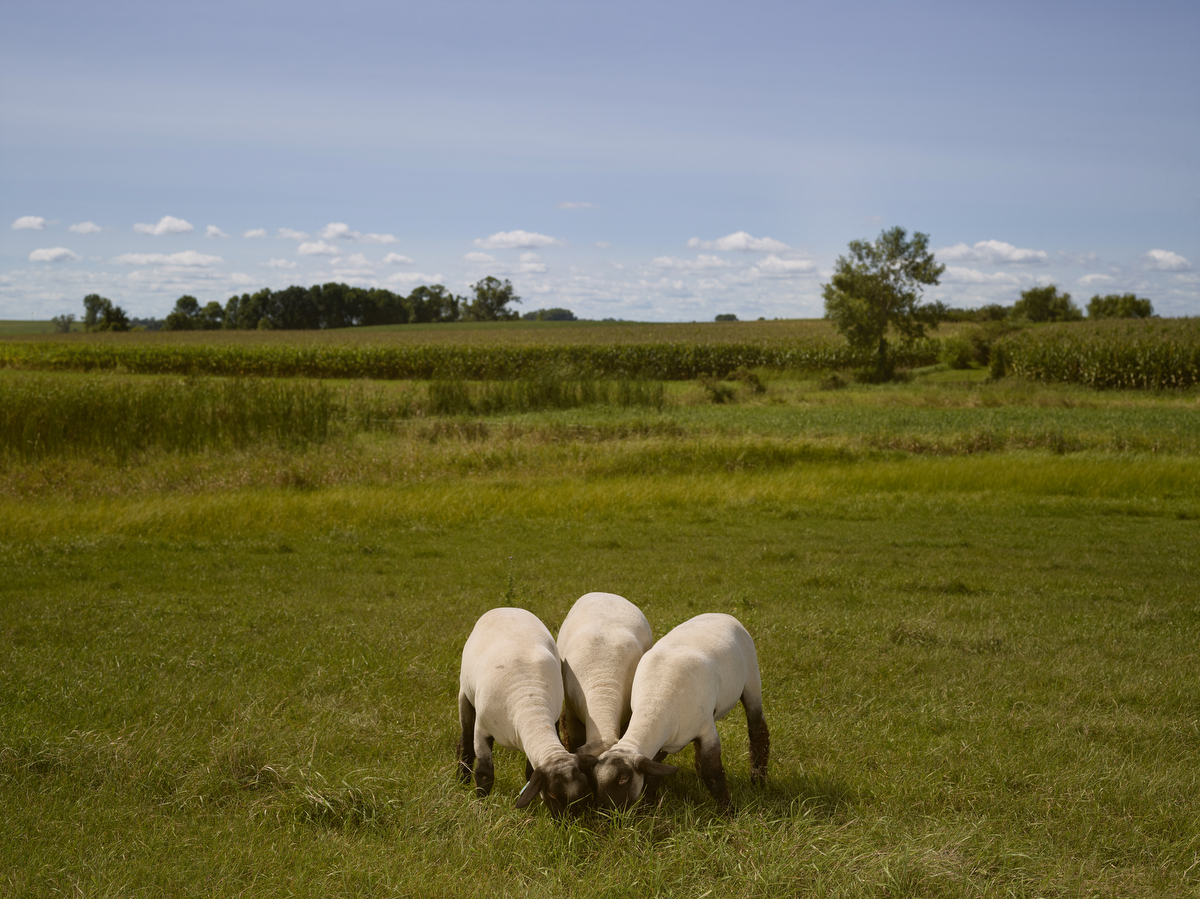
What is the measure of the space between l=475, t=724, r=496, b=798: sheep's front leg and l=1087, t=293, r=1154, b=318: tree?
10278 cm

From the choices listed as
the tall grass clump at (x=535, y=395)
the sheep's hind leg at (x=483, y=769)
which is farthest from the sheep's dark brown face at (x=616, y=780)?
the tall grass clump at (x=535, y=395)

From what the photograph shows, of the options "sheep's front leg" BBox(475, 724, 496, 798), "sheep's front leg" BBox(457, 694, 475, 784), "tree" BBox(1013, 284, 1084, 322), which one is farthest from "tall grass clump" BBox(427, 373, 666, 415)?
"tree" BBox(1013, 284, 1084, 322)

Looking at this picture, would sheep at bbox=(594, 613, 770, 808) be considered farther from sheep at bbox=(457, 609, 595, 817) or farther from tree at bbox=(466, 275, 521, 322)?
tree at bbox=(466, 275, 521, 322)

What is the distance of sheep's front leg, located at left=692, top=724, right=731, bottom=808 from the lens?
4.28 metres

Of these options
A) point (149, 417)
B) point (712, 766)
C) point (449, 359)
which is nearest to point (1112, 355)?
point (449, 359)

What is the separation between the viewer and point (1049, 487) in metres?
19.5

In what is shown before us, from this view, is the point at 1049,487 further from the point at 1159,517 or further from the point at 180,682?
the point at 180,682

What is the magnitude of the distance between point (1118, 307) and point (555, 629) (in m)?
104

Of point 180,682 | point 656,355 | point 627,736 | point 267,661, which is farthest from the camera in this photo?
point 656,355

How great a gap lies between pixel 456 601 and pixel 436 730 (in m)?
4.39

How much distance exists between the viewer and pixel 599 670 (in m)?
4.41

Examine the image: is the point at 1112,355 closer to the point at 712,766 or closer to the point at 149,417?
the point at 149,417

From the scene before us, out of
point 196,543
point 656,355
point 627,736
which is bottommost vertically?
point 196,543

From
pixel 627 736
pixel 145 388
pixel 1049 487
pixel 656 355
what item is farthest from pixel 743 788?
pixel 656 355
